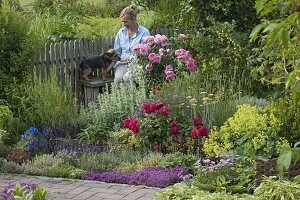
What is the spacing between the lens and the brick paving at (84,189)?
659 centimetres

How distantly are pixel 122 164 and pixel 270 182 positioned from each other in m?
2.24

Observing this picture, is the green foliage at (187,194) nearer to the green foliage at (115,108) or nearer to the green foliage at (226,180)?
the green foliage at (226,180)

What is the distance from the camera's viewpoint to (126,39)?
35.1 ft

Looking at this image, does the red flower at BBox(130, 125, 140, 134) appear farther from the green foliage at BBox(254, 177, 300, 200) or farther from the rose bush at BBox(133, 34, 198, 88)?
the green foliage at BBox(254, 177, 300, 200)

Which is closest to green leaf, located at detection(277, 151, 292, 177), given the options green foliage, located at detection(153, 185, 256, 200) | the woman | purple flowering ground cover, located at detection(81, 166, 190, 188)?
green foliage, located at detection(153, 185, 256, 200)

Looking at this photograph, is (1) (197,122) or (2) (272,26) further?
(1) (197,122)

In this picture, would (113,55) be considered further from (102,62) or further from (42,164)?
(42,164)

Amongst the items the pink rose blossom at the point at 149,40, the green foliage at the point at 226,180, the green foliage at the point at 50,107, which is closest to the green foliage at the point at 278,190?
the green foliage at the point at 226,180

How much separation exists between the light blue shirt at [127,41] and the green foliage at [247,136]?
345 cm

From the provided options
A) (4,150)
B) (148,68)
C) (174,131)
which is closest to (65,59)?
(148,68)

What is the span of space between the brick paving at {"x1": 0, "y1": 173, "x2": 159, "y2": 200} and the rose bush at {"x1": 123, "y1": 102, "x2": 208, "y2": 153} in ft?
3.50

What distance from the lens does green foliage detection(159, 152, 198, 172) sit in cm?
729

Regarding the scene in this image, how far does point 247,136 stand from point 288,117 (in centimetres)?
44

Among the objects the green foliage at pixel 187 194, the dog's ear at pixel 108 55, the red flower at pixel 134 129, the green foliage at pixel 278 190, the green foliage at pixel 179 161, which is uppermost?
the dog's ear at pixel 108 55
